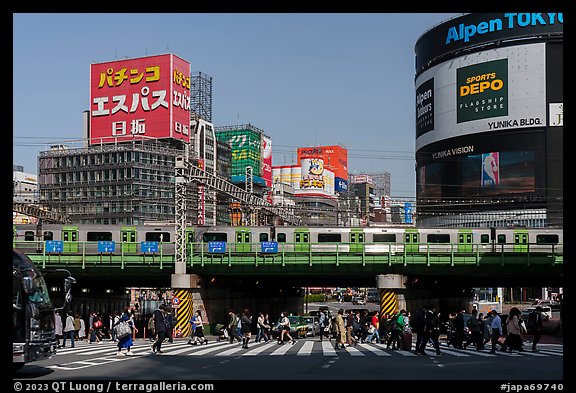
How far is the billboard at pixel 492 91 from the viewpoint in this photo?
9544 cm

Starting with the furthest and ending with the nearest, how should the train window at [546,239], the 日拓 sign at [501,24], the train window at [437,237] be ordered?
the 日拓 sign at [501,24]
the train window at [546,239]
the train window at [437,237]

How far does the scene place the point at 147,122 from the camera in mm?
123125

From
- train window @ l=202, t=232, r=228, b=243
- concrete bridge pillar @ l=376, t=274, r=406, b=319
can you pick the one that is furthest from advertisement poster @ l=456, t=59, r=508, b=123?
train window @ l=202, t=232, r=228, b=243

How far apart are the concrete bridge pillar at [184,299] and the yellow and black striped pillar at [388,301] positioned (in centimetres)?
1235

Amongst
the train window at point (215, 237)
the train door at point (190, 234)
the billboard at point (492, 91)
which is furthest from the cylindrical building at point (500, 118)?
the train door at point (190, 234)

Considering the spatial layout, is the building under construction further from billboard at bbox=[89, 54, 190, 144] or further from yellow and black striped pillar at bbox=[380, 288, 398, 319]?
yellow and black striped pillar at bbox=[380, 288, 398, 319]

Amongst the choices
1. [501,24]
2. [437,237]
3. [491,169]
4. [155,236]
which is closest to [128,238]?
[155,236]

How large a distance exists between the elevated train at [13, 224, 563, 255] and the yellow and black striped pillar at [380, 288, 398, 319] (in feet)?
12.7

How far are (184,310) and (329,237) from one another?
14.7 metres

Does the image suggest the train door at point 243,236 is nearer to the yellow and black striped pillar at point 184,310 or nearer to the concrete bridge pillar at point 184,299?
the concrete bridge pillar at point 184,299

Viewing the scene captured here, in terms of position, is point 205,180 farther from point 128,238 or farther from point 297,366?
point 297,366

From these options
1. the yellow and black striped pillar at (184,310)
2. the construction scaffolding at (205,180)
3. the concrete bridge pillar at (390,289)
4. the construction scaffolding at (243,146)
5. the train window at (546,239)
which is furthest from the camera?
the construction scaffolding at (243,146)

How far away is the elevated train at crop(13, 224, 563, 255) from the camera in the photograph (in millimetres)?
55312

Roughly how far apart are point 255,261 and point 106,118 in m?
82.3
